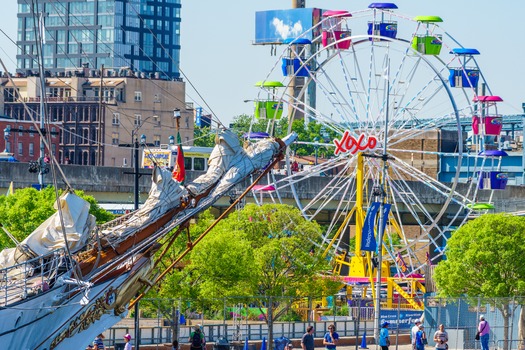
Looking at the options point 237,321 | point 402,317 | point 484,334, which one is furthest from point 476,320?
point 402,317

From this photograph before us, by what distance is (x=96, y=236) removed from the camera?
37.7 metres

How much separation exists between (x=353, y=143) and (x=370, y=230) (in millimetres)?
10679

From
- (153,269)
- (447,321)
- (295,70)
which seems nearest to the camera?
(153,269)

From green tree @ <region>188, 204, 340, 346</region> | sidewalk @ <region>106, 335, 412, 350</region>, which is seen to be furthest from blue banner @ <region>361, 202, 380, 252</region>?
sidewalk @ <region>106, 335, 412, 350</region>

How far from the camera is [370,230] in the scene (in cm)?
6316

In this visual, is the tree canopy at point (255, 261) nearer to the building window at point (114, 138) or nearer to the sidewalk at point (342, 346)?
the sidewalk at point (342, 346)

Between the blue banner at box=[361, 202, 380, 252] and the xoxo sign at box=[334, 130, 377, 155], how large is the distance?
31.4 feet

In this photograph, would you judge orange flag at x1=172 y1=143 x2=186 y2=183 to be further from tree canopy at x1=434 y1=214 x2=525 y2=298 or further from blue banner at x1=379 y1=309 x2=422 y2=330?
blue banner at x1=379 y1=309 x2=422 y2=330

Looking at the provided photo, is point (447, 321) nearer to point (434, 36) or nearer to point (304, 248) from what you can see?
point (304, 248)

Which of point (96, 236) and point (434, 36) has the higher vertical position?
point (434, 36)

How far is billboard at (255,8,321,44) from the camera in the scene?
182 m

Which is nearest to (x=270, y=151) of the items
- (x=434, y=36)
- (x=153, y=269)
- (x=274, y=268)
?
(x=153, y=269)

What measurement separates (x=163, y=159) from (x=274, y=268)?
46111 mm

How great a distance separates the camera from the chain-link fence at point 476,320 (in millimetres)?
52550
